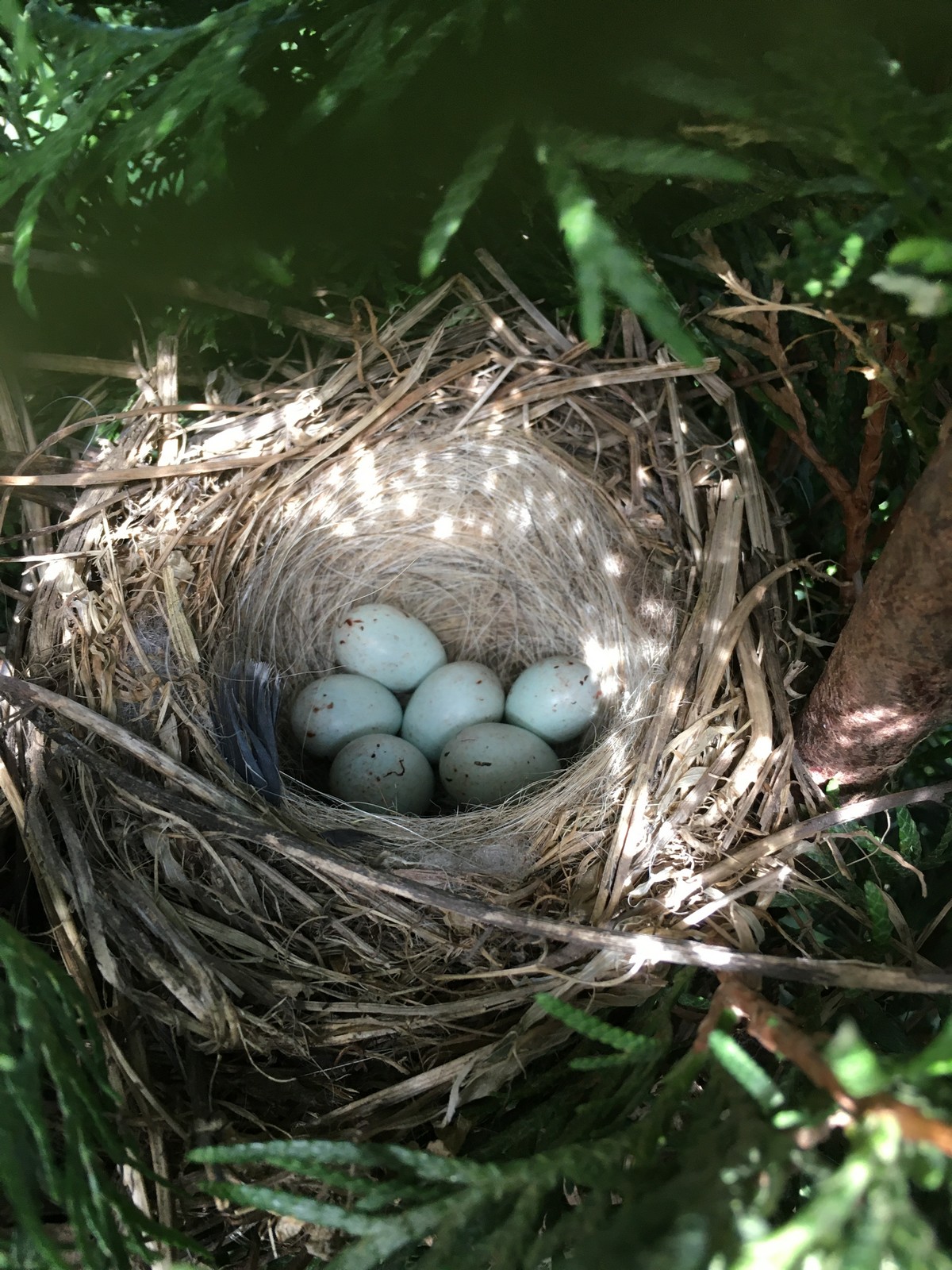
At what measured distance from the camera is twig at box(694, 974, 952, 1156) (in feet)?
1.87

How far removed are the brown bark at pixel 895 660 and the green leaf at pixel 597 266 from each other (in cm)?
42

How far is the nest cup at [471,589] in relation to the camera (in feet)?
5.39

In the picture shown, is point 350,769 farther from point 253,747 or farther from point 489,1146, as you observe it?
point 489,1146

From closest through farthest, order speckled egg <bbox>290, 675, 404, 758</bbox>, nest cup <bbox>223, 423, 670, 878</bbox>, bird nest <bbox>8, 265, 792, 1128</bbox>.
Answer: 1. bird nest <bbox>8, 265, 792, 1128</bbox>
2. nest cup <bbox>223, 423, 670, 878</bbox>
3. speckled egg <bbox>290, 675, 404, 758</bbox>

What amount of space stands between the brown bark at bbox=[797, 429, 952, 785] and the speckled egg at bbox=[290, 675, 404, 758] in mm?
971

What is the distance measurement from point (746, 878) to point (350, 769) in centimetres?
87

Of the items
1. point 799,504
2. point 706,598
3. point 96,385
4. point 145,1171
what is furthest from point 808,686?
point 96,385

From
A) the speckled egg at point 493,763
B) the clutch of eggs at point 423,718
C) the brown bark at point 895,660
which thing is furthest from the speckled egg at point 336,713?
the brown bark at point 895,660

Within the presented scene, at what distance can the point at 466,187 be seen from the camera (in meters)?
0.71

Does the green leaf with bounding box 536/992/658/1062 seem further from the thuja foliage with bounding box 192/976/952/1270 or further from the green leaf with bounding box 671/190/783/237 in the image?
the green leaf with bounding box 671/190/783/237

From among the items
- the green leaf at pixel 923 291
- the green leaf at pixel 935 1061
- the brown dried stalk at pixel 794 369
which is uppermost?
the green leaf at pixel 923 291

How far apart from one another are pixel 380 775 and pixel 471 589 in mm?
533

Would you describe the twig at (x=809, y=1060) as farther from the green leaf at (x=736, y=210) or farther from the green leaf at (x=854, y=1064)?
the green leaf at (x=736, y=210)

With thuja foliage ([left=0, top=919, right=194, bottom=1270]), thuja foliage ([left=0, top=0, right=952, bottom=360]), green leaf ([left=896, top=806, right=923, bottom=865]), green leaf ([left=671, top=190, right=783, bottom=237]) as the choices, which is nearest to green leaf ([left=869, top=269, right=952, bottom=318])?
thuja foliage ([left=0, top=0, right=952, bottom=360])
